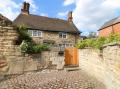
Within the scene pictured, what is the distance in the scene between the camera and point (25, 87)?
25.5 ft

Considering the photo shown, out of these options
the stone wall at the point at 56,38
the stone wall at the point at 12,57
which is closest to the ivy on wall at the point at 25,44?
the stone wall at the point at 12,57

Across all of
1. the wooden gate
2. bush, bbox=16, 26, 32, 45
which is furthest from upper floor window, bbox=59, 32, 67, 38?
bush, bbox=16, 26, 32, 45

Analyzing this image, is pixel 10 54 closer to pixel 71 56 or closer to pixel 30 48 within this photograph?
pixel 30 48

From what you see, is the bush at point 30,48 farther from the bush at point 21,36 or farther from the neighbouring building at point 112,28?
the neighbouring building at point 112,28

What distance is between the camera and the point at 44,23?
93.7 feet

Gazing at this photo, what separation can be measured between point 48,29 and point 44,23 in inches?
89.0

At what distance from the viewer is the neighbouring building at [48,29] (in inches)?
1016

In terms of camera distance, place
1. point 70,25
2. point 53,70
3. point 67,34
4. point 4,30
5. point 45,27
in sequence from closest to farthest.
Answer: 1. point 4,30
2. point 53,70
3. point 45,27
4. point 67,34
5. point 70,25

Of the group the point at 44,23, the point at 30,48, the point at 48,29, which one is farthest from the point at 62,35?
the point at 30,48

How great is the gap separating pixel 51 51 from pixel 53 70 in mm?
1515

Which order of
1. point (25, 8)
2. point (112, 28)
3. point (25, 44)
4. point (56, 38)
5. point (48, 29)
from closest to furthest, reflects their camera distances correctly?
point (25, 44) → point (112, 28) → point (48, 29) → point (56, 38) → point (25, 8)

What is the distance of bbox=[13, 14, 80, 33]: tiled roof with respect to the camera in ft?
85.5

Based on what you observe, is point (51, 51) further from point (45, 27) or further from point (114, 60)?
point (45, 27)

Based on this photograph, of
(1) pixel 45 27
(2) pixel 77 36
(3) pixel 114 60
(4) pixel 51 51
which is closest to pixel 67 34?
(2) pixel 77 36
